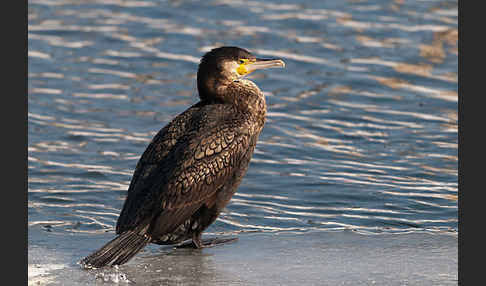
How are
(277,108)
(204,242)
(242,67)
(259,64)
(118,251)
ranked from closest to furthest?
(118,251), (204,242), (242,67), (259,64), (277,108)

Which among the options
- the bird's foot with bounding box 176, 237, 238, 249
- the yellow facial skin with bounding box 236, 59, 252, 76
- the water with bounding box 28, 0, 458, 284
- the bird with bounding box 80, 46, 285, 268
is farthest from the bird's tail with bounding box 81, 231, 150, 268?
the yellow facial skin with bounding box 236, 59, 252, 76

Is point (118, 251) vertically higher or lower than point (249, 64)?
lower

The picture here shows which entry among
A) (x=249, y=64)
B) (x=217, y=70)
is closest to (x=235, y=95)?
(x=217, y=70)

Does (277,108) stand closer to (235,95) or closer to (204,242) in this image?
(235,95)

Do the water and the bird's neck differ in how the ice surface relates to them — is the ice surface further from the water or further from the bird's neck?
the bird's neck

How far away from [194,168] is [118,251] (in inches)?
29.8

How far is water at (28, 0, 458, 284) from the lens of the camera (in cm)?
806

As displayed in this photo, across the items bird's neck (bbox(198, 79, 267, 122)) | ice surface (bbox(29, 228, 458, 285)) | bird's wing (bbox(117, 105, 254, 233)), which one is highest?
bird's neck (bbox(198, 79, 267, 122))

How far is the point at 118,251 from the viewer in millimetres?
6395

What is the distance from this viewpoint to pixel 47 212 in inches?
317

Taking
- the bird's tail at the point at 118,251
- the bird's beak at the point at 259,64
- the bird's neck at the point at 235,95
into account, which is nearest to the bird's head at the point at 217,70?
the bird's neck at the point at 235,95

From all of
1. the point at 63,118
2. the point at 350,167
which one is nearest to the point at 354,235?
the point at 350,167

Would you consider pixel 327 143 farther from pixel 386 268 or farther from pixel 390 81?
pixel 386 268

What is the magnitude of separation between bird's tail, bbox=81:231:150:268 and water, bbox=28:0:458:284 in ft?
0.80
